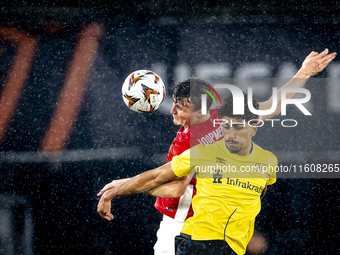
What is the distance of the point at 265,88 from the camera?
2432 millimetres

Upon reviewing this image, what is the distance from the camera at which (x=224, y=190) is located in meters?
1.43

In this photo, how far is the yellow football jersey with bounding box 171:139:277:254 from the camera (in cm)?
140

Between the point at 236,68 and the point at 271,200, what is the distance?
3.98 ft

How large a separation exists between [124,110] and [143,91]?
71cm

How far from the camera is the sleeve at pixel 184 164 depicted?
4.78ft

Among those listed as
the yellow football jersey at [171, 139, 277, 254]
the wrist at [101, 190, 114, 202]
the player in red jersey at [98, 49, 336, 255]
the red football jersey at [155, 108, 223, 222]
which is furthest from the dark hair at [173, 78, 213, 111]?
the wrist at [101, 190, 114, 202]

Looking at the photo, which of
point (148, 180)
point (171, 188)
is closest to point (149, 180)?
point (148, 180)

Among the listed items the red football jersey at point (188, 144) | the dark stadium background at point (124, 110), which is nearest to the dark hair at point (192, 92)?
the red football jersey at point (188, 144)

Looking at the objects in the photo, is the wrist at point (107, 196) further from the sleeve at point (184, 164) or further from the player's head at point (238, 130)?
the player's head at point (238, 130)

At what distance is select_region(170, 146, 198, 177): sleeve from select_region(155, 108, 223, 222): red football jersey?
0.18 meters

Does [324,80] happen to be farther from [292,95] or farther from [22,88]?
[22,88]

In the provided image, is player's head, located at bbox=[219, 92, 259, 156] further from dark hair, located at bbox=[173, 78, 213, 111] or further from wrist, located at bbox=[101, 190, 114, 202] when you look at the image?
wrist, located at bbox=[101, 190, 114, 202]

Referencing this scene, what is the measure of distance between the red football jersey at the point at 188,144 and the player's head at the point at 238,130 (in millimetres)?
124

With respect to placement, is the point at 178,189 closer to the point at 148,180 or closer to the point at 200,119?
the point at 148,180
